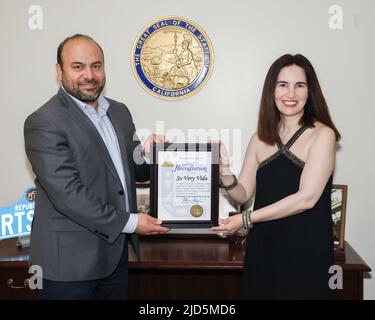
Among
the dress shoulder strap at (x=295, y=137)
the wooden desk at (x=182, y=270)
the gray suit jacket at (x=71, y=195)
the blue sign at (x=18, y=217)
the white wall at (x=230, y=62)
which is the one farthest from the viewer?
the white wall at (x=230, y=62)

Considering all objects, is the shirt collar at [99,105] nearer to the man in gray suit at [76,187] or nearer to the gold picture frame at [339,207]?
the man in gray suit at [76,187]

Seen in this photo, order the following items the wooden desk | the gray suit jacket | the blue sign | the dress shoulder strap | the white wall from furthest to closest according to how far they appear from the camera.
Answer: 1. the white wall
2. the blue sign
3. the wooden desk
4. the dress shoulder strap
5. the gray suit jacket

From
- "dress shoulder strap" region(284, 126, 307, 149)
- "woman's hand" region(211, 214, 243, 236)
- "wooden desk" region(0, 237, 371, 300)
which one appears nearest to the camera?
"dress shoulder strap" region(284, 126, 307, 149)

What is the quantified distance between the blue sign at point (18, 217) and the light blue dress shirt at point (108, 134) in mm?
772

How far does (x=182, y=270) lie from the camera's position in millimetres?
2531

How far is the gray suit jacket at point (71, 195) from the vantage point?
6.09ft

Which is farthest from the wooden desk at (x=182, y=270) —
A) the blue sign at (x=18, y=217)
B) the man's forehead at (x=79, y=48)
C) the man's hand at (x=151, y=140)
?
the man's forehead at (x=79, y=48)

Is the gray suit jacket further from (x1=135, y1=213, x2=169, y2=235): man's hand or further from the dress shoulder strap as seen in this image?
the dress shoulder strap

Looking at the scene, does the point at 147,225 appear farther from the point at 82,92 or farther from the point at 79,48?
the point at 79,48

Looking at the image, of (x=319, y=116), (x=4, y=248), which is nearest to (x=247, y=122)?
(x=319, y=116)

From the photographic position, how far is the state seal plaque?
2.67 meters

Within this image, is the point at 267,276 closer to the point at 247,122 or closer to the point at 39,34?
the point at 247,122

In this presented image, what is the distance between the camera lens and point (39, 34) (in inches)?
106

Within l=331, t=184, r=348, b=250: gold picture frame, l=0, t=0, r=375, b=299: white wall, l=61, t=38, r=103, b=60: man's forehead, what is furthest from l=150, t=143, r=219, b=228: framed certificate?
l=331, t=184, r=348, b=250: gold picture frame
